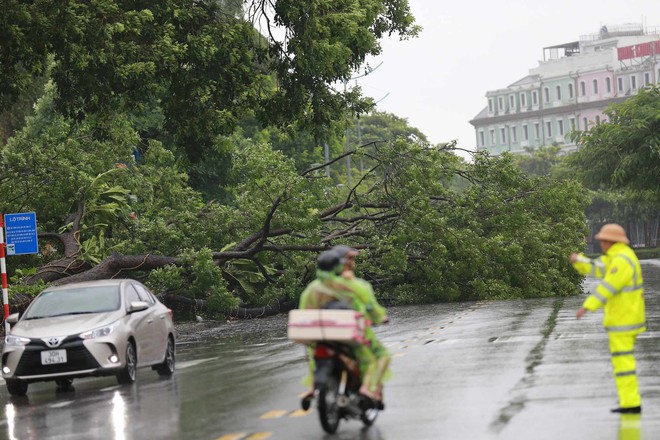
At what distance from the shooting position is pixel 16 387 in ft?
59.0

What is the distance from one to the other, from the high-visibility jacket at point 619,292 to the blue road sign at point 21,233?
18.8 meters

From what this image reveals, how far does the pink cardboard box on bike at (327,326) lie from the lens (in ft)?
37.3

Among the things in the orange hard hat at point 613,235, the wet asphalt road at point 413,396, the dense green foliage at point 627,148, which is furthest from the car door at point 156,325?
the dense green foliage at point 627,148

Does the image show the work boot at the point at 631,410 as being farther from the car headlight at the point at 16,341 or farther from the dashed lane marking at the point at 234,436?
the car headlight at the point at 16,341

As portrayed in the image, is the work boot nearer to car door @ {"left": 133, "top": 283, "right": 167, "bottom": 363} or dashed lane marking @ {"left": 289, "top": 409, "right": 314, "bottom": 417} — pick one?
dashed lane marking @ {"left": 289, "top": 409, "right": 314, "bottom": 417}

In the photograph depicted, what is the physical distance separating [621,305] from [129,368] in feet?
25.4

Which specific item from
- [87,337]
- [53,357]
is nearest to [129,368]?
[87,337]

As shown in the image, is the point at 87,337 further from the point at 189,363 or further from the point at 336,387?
the point at 336,387

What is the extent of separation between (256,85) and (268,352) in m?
5.04

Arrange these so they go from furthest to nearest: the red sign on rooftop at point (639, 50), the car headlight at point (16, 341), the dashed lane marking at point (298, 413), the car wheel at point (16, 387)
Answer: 1. the red sign on rooftop at point (639, 50)
2. the car wheel at point (16, 387)
3. the car headlight at point (16, 341)
4. the dashed lane marking at point (298, 413)

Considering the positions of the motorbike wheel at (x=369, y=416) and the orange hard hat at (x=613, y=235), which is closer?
the motorbike wheel at (x=369, y=416)

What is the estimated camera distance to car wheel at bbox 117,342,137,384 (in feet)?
58.5

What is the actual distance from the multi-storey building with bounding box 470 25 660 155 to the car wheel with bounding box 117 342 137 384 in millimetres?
144334

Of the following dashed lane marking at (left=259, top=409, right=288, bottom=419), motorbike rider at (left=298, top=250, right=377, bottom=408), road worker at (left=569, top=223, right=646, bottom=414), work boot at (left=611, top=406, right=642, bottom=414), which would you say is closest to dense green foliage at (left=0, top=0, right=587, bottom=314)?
dashed lane marking at (left=259, top=409, right=288, bottom=419)
